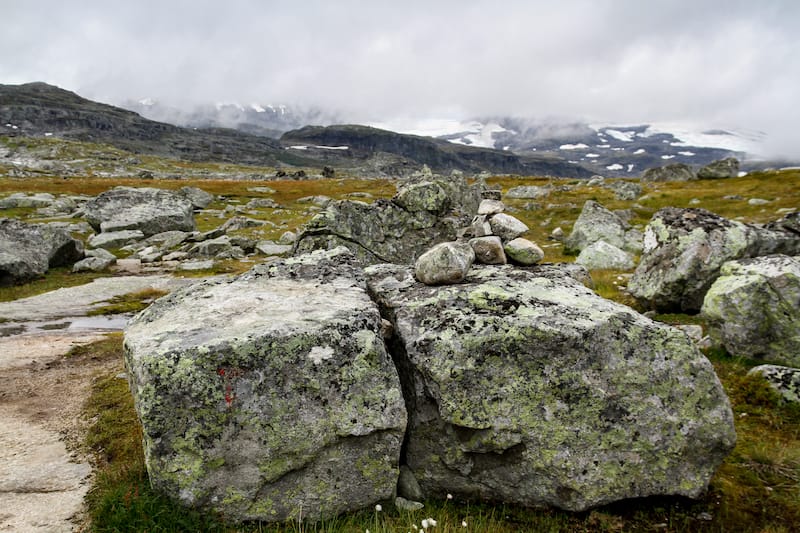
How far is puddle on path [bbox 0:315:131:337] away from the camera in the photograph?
20.8m

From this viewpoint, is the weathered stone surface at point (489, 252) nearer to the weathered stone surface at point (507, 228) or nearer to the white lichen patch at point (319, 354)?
the weathered stone surface at point (507, 228)

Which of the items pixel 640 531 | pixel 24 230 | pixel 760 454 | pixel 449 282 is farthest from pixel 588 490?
pixel 24 230

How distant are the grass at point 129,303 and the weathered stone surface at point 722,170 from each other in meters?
105

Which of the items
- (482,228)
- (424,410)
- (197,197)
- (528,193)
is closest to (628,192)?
(528,193)

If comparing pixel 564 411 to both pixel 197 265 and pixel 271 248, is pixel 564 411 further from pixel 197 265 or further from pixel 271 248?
pixel 271 248

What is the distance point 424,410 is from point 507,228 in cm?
695

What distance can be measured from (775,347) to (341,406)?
435 inches

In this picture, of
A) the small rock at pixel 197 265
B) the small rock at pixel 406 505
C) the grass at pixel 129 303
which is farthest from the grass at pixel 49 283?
the small rock at pixel 406 505

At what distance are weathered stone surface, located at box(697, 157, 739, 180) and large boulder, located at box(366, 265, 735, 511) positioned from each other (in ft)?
350

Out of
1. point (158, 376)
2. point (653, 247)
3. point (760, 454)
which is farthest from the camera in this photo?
point (653, 247)

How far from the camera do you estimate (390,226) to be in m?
20.2

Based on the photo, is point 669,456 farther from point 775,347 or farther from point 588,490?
point 775,347

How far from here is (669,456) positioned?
24.0 feet

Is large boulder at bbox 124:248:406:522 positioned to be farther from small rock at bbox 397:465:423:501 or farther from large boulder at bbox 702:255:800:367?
large boulder at bbox 702:255:800:367
